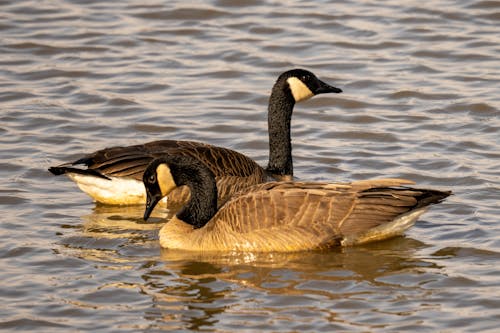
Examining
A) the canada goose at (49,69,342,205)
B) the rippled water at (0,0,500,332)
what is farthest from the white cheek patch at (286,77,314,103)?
the rippled water at (0,0,500,332)

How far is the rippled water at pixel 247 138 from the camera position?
9.33m

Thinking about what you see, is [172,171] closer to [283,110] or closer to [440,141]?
[283,110]

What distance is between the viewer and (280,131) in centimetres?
1322

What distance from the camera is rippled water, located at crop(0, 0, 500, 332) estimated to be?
30.6 feet

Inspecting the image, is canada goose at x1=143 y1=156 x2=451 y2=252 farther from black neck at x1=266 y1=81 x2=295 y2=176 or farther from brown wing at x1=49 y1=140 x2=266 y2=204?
black neck at x1=266 y1=81 x2=295 y2=176

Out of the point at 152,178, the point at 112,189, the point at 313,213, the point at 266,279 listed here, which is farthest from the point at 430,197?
the point at 112,189

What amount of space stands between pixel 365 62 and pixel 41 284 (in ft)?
26.5

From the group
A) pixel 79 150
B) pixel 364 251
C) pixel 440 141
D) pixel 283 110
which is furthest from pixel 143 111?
pixel 364 251

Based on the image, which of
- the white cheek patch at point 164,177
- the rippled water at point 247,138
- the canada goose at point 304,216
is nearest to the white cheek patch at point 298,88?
the rippled water at point 247,138

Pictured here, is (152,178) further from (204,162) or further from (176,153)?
(204,162)

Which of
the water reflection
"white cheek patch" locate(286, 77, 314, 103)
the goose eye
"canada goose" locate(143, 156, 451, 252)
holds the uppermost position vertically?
"white cheek patch" locate(286, 77, 314, 103)

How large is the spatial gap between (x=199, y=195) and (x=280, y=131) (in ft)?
8.27

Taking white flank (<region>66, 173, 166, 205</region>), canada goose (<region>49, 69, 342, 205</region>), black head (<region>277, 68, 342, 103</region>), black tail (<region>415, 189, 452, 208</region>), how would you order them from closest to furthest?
black tail (<region>415, 189, 452, 208</region>)
white flank (<region>66, 173, 166, 205</region>)
canada goose (<region>49, 69, 342, 205</region>)
black head (<region>277, 68, 342, 103</region>)

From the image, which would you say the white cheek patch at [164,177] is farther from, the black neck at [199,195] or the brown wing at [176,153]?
the brown wing at [176,153]
